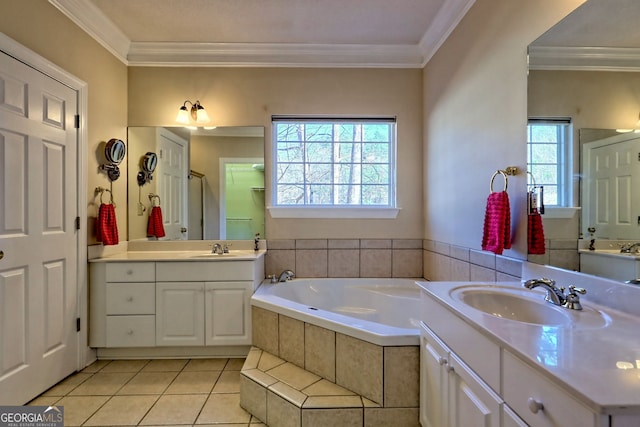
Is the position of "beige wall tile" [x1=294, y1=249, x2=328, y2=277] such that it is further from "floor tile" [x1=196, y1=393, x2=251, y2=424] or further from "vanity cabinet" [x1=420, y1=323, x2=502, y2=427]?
"vanity cabinet" [x1=420, y1=323, x2=502, y2=427]

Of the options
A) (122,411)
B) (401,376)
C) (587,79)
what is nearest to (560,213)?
(587,79)

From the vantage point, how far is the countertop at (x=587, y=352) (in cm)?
59

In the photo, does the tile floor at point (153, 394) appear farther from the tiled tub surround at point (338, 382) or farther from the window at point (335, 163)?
the window at point (335, 163)

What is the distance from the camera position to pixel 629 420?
55 centimetres

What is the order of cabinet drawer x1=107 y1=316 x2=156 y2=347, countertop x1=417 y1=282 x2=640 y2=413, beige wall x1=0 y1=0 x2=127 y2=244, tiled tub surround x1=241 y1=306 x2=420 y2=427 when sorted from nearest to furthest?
countertop x1=417 y1=282 x2=640 y2=413
tiled tub surround x1=241 y1=306 x2=420 y2=427
beige wall x1=0 y1=0 x2=127 y2=244
cabinet drawer x1=107 y1=316 x2=156 y2=347

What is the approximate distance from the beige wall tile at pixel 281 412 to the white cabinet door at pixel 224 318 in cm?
73

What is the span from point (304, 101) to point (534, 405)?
2.59 metres

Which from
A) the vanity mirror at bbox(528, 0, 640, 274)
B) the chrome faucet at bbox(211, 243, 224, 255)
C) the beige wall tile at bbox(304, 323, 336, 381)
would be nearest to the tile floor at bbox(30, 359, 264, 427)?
the beige wall tile at bbox(304, 323, 336, 381)

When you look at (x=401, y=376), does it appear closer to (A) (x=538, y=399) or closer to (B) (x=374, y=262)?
(A) (x=538, y=399)

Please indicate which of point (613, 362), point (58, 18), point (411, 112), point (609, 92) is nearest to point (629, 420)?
point (613, 362)

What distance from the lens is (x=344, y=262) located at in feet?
9.20

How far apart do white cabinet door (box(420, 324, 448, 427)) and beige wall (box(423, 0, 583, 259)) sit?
65cm

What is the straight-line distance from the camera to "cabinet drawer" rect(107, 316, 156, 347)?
2.26 meters

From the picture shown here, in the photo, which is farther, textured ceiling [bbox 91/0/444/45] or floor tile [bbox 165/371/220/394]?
textured ceiling [bbox 91/0/444/45]
